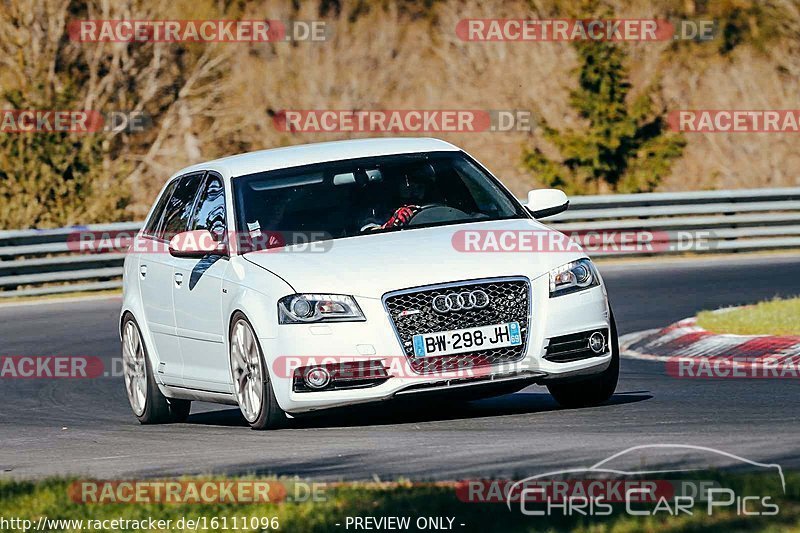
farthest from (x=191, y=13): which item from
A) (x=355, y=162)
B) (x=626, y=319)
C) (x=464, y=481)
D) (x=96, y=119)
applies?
(x=464, y=481)

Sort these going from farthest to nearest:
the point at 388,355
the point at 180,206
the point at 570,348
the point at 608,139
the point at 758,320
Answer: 1. the point at 608,139
2. the point at 758,320
3. the point at 180,206
4. the point at 570,348
5. the point at 388,355

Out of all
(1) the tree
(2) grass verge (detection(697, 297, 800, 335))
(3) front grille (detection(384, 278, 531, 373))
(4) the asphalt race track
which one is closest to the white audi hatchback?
(3) front grille (detection(384, 278, 531, 373))

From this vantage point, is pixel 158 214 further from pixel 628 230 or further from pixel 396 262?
pixel 628 230

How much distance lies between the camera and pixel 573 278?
9273 millimetres

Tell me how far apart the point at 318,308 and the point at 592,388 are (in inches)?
74.5

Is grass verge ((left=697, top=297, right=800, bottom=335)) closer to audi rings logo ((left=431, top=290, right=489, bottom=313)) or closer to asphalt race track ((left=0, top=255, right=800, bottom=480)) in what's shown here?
asphalt race track ((left=0, top=255, right=800, bottom=480))

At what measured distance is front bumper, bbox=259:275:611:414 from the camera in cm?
884

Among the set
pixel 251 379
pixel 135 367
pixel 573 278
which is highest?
pixel 573 278

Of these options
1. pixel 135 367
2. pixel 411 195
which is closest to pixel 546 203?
pixel 411 195

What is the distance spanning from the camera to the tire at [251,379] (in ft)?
30.2

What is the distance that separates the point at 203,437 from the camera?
9828 millimetres

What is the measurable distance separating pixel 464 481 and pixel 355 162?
13.8 feet

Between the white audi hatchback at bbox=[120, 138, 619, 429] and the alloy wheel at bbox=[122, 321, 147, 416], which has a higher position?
the white audi hatchback at bbox=[120, 138, 619, 429]

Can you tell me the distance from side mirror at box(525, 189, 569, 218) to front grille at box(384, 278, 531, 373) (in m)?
1.46
